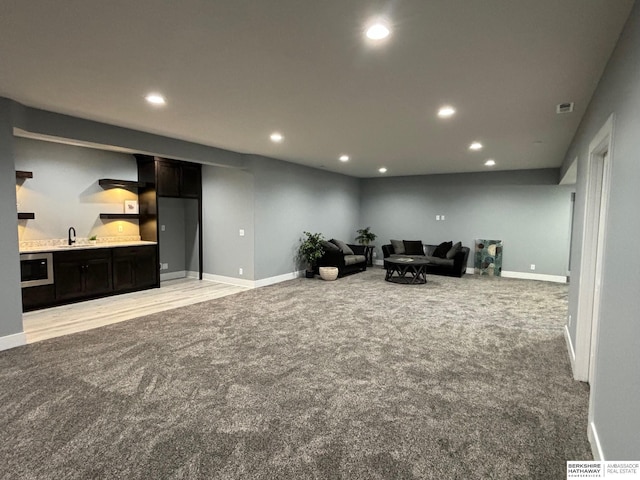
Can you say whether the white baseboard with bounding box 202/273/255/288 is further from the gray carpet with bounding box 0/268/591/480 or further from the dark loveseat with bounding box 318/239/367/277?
the gray carpet with bounding box 0/268/591/480

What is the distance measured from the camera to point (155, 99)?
342 cm

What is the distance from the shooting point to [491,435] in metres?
2.24

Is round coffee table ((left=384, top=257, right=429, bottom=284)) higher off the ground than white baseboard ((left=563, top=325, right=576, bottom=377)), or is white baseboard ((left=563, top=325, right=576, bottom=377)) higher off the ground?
round coffee table ((left=384, top=257, right=429, bottom=284))

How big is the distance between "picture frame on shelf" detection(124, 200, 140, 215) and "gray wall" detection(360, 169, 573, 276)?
612 centimetres

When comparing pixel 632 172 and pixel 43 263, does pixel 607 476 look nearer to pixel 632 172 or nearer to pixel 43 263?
pixel 632 172

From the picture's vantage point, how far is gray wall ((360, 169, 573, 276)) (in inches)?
306

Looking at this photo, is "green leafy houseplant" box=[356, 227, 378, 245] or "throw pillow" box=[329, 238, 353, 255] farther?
"green leafy houseplant" box=[356, 227, 378, 245]

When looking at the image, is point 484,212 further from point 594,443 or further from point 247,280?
point 594,443

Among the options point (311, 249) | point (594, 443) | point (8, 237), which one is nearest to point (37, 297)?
point (8, 237)

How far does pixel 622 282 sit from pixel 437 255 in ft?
23.6

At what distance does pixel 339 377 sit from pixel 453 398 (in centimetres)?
94

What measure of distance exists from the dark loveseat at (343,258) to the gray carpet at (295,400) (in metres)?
3.02

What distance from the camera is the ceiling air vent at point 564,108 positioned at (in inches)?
134

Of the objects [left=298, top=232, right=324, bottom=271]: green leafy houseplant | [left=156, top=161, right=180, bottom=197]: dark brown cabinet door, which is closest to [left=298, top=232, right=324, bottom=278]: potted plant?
[left=298, top=232, right=324, bottom=271]: green leafy houseplant
